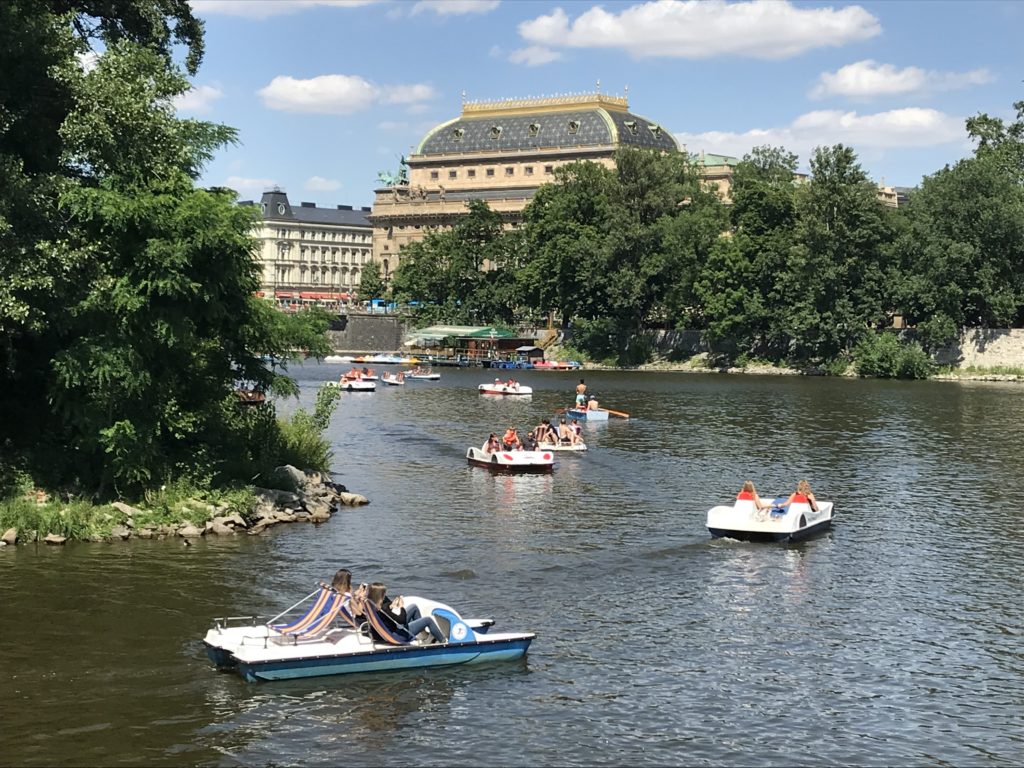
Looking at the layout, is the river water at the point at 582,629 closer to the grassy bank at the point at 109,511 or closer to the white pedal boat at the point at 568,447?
the grassy bank at the point at 109,511

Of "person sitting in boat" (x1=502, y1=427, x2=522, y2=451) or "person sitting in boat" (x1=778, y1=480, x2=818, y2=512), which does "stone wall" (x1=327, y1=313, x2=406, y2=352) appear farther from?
"person sitting in boat" (x1=778, y1=480, x2=818, y2=512)

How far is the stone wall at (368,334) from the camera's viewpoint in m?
174

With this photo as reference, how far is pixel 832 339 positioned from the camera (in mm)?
120625

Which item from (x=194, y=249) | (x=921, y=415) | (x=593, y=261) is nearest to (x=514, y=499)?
(x=194, y=249)

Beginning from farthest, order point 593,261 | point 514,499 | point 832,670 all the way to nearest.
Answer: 1. point 593,261
2. point 514,499
3. point 832,670

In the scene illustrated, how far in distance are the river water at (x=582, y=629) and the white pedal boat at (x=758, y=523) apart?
0.46 meters

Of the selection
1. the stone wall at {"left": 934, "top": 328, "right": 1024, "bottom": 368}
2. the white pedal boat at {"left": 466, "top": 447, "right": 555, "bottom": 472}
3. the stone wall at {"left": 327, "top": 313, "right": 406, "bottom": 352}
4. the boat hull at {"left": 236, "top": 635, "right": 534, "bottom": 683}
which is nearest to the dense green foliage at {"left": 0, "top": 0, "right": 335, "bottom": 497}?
the boat hull at {"left": 236, "top": 635, "right": 534, "bottom": 683}

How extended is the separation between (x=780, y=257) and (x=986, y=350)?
21667mm

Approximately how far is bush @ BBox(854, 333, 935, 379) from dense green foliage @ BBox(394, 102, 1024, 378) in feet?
0.54

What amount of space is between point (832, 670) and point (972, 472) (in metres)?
30.7

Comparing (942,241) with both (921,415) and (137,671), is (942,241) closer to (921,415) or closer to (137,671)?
(921,415)

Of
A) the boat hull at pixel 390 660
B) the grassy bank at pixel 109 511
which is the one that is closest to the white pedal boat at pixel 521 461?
the grassy bank at pixel 109 511

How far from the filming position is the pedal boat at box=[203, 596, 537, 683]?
76.6ft

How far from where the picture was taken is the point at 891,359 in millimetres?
116250
